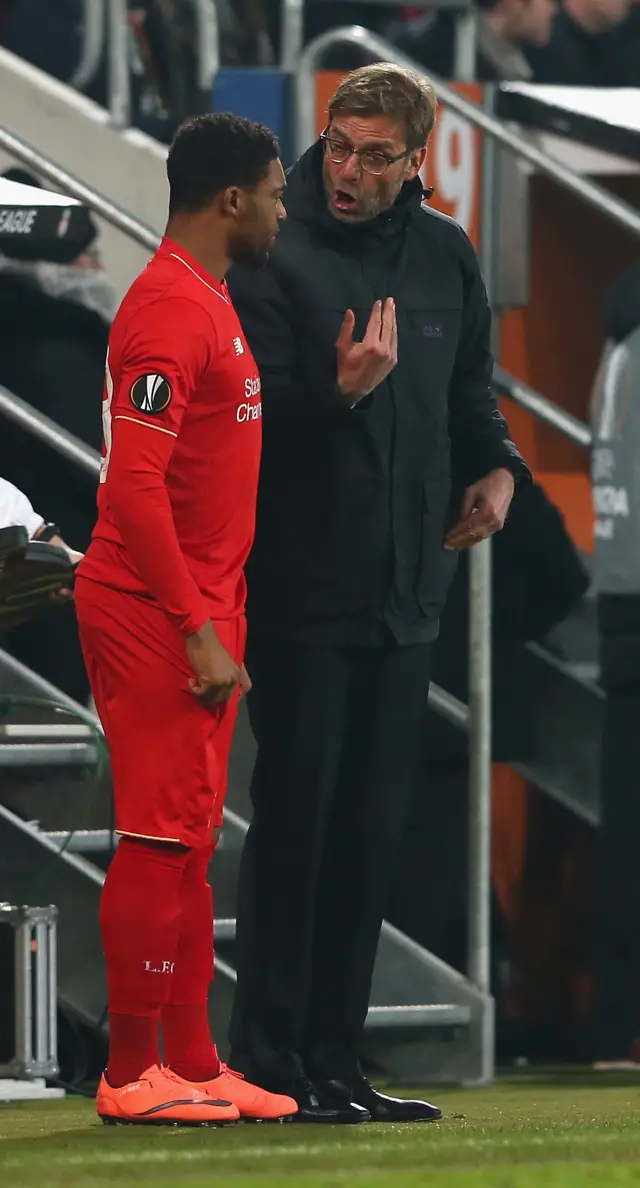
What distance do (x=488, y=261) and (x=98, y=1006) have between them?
6.26 feet

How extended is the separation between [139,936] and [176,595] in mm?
534

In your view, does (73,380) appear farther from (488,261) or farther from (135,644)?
(135,644)

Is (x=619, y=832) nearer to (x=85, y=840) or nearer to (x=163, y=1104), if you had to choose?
(x=85, y=840)

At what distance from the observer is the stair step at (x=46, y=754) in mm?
5395

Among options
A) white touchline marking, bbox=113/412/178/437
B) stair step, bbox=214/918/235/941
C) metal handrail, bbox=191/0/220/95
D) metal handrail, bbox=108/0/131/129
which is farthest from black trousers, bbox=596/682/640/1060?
metal handrail, bbox=191/0/220/95

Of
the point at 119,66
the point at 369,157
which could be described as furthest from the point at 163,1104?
the point at 119,66

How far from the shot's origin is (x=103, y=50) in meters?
9.17

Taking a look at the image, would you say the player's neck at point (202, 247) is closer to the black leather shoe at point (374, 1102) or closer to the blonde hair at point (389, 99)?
the blonde hair at point (389, 99)

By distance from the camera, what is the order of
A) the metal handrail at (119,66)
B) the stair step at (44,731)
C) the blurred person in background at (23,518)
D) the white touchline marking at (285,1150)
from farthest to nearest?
the metal handrail at (119,66) → the stair step at (44,731) → the blurred person in background at (23,518) → the white touchline marking at (285,1150)

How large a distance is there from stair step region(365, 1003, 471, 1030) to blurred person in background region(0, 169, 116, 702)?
1213mm

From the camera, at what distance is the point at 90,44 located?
27.8ft

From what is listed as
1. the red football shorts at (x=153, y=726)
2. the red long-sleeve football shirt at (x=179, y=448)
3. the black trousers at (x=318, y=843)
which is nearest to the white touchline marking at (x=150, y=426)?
the red long-sleeve football shirt at (x=179, y=448)

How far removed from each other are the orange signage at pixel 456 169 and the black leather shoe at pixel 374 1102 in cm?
247

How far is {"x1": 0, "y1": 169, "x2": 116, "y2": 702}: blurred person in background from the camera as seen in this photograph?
596 centimetres
